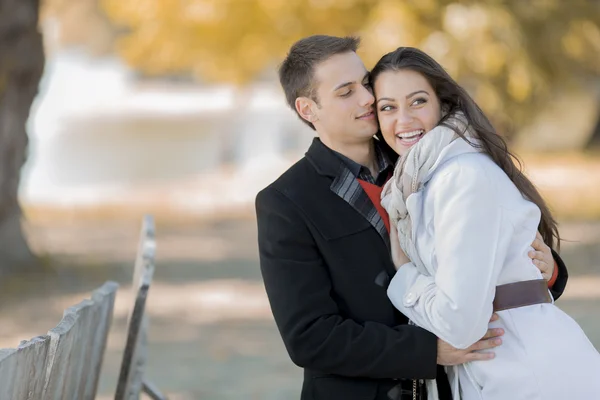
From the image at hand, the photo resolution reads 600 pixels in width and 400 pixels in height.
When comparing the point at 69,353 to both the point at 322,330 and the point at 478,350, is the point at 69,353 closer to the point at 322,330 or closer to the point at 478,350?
the point at 322,330

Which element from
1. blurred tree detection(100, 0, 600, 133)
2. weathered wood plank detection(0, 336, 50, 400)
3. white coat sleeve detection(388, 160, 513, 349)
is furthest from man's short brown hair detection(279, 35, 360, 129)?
blurred tree detection(100, 0, 600, 133)

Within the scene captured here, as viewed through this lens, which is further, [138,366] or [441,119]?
[138,366]

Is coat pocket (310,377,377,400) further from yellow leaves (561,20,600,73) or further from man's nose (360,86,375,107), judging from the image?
yellow leaves (561,20,600,73)

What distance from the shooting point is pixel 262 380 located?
25.9ft

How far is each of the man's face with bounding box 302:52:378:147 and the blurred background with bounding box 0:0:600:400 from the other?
2.91 ft

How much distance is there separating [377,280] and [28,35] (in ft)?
29.3

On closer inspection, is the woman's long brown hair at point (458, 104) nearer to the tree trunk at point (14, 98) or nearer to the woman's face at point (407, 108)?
the woman's face at point (407, 108)

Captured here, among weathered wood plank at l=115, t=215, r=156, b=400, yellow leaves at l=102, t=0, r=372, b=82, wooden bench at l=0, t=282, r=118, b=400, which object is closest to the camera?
wooden bench at l=0, t=282, r=118, b=400

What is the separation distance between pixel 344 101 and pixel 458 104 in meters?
0.36

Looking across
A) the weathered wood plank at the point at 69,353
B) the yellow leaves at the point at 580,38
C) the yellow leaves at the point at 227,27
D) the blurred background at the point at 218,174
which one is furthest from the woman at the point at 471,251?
the yellow leaves at the point at 580,38

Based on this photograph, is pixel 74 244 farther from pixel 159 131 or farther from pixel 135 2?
pixel 159 131

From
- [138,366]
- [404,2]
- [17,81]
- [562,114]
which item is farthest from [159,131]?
[138,366]

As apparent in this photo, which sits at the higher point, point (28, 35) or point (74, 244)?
point (28, 35)

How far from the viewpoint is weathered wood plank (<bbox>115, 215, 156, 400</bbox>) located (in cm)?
398
